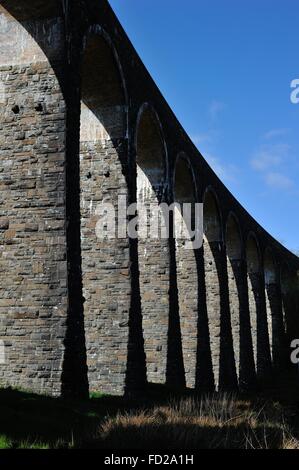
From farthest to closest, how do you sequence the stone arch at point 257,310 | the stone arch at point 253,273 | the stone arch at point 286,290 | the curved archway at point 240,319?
the stone arch at point 286,290 < the stone arch at point 253,273 < the stone arch at point 257,310 < the curved archway at point 240,319

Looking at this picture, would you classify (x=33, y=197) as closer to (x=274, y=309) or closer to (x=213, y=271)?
(x=213, y=271)

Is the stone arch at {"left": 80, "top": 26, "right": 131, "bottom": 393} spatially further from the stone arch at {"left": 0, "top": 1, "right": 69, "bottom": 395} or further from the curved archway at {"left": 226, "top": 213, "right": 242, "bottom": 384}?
the curved archway at {"left": 226, "top": 213, "right": 242, "bottom": 384}

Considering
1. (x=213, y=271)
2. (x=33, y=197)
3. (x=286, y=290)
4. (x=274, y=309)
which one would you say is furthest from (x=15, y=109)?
(x=286, y=290)

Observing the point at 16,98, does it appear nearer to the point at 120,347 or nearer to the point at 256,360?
the point at 120,347

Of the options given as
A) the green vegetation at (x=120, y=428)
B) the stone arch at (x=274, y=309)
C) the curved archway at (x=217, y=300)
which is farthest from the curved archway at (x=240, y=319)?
the green vegetation at (x=120, y=428)

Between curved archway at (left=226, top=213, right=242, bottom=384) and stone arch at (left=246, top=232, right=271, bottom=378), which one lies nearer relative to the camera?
curved archway at (left=226, top=213, right=242, bottom=384)

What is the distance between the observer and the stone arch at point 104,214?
11.6 meters

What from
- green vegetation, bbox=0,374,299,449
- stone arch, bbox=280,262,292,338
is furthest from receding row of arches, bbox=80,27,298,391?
stone arch, bbox=280,262,292,338

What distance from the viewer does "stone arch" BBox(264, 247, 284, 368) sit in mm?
33594

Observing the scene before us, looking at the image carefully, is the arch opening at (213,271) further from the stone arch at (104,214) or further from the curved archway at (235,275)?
the stone arch at (104,214)

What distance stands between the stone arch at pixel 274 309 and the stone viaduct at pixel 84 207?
642 inches

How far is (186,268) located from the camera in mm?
18547

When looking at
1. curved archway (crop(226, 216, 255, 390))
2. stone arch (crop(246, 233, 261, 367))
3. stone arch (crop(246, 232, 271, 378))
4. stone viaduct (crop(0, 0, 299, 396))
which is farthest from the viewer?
stone arch (crop(246, 233, 261, 367))

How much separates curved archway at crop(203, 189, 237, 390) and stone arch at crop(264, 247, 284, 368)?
11.8m
